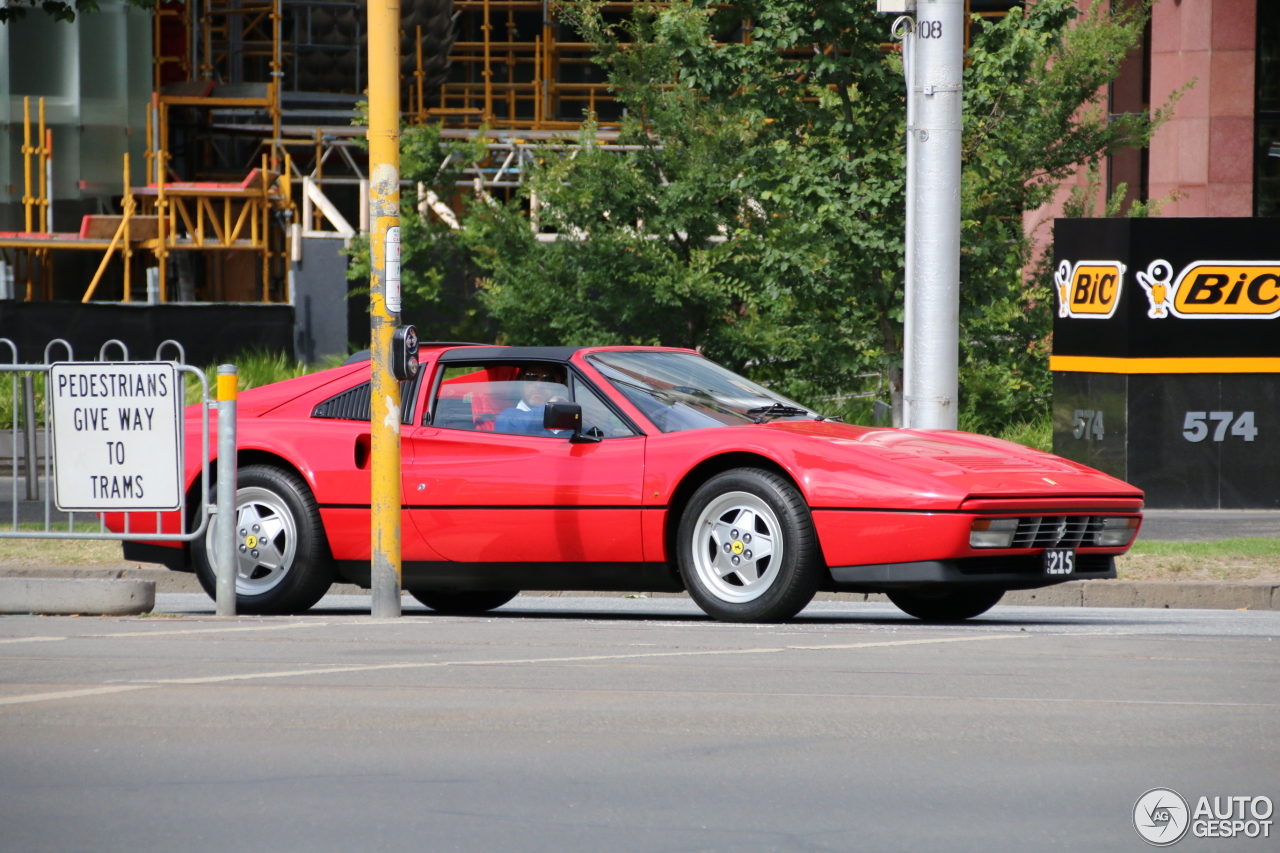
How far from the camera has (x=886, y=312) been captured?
49.1 ft

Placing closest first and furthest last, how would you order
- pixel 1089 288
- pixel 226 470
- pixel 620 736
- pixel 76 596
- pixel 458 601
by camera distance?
pixel 620 736, pixel 226 470, pixel 76 596, pixel 458 601, pixel 1089 288

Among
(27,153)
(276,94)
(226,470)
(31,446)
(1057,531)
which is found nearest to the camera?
(1057,531)

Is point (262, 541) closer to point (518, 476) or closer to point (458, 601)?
point (458, 601)

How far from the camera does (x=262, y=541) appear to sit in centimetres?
833

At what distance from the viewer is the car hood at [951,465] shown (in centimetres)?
712

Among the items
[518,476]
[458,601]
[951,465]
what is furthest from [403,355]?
[951,465]

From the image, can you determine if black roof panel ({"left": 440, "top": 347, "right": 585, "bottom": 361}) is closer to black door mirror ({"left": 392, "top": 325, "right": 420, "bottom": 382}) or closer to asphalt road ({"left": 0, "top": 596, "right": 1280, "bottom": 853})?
black door mirror ({"left": 392, "top": 325, "right": 420, "bottom": 382})

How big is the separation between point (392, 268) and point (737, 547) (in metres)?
2.13

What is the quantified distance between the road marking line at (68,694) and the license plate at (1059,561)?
3797 mm

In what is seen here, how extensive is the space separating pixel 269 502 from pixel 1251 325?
10.1m

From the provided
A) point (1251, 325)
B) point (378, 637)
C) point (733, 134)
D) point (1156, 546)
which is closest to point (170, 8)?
point (733, 134)

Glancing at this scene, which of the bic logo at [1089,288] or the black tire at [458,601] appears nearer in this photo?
the black tire at [458,601]

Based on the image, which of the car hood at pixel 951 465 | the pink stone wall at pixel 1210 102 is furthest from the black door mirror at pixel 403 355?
the pink stone wall at pixel 1210 102

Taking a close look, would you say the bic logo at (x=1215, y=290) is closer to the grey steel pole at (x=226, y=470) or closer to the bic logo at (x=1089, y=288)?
the bic logo at (x=1089, y=288)
